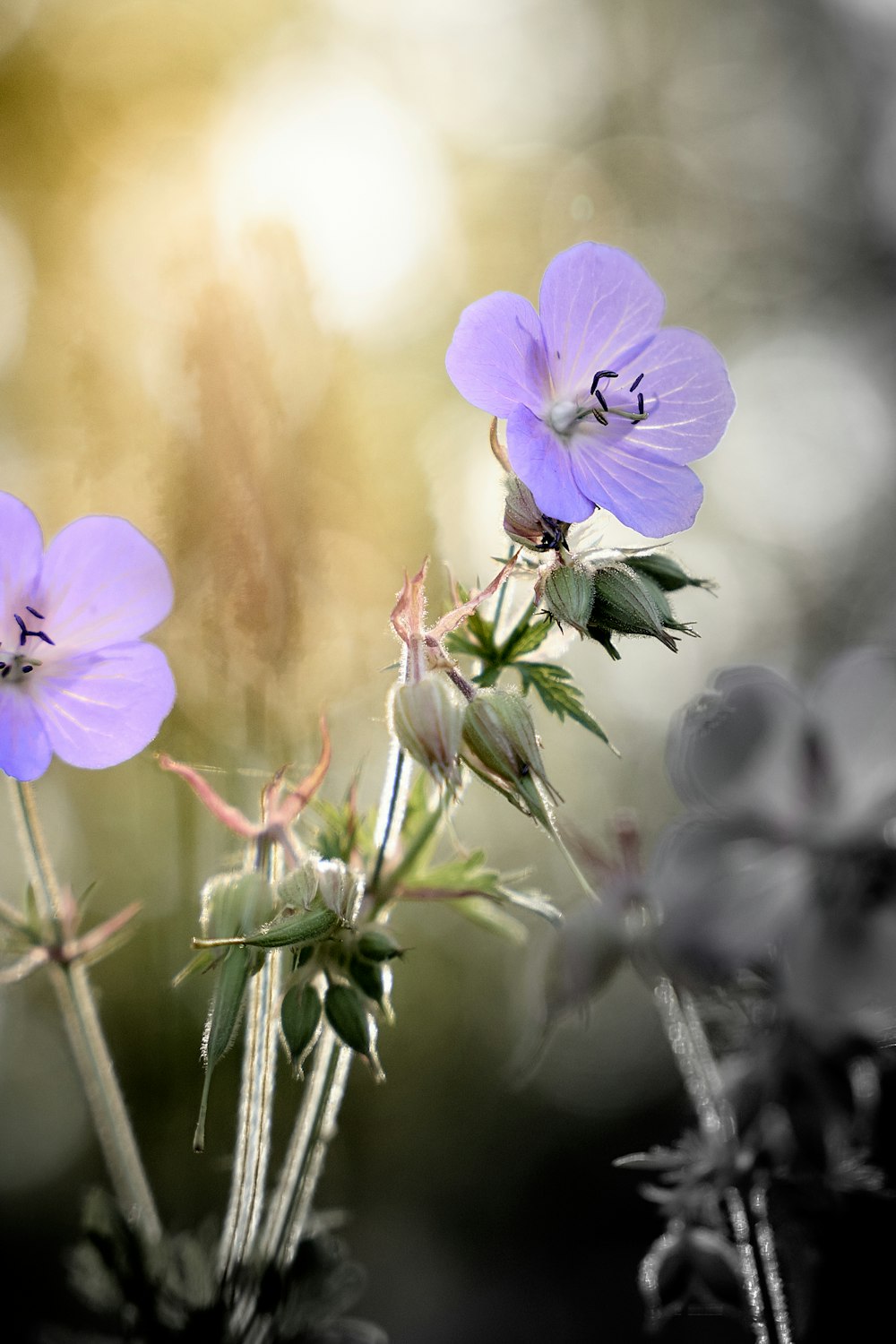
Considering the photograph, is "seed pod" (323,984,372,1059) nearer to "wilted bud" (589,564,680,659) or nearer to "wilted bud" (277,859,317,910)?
"wilted bud" (277,859,317,910)

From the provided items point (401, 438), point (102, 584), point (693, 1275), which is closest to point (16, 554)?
point (102, 584)

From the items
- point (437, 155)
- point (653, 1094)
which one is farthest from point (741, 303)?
point (653, 1094)

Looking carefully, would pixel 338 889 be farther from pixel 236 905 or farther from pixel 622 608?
pixel 622 608

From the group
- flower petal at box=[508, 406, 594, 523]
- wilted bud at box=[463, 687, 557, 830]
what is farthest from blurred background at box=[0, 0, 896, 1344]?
wilted bud at box=[463, 687, 557, 830]

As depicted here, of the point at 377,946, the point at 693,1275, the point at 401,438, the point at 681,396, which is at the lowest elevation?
the point at 693,1275

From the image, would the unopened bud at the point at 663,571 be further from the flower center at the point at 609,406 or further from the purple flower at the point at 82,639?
the purple flower at the point at 82,639
